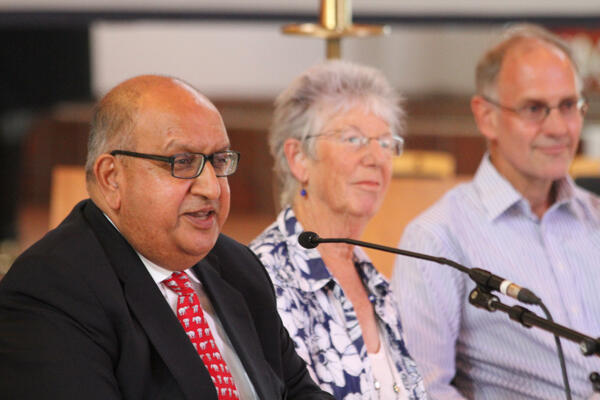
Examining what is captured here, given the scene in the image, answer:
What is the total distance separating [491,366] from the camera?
2604 millimetres

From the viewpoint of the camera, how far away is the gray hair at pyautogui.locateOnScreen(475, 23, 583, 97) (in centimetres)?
286

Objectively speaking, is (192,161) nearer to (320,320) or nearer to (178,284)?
(178,284)

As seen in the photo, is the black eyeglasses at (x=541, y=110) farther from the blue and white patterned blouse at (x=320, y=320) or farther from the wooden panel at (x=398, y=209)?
the blue and white patterned blouse at (x=320, y=320)

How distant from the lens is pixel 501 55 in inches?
112

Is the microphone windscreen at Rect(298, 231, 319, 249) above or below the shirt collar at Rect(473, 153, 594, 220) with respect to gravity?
above

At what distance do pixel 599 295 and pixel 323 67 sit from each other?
107 centimetres

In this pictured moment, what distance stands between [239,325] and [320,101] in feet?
2.64

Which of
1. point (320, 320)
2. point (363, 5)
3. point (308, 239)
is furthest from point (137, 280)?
point (363, 5)

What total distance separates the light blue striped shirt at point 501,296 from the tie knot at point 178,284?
97cm

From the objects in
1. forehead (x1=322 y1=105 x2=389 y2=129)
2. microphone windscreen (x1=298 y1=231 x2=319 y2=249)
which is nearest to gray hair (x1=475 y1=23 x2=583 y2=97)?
forehead (x1=322 y1=105 x2=389 y2=129)

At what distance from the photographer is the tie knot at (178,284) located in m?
1.76

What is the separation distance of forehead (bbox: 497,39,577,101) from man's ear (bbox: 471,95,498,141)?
2.4 inches

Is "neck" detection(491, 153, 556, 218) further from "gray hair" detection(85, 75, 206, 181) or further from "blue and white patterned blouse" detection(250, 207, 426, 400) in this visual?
"gray hair" detection(85, 75, 206, 181)

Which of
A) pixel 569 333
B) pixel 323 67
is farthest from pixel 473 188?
pixel 569 333
